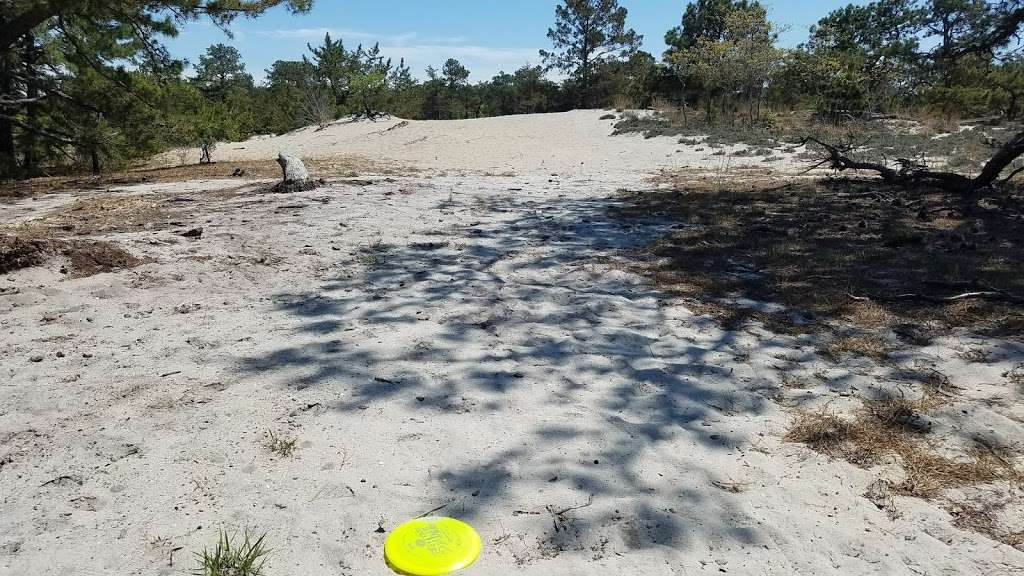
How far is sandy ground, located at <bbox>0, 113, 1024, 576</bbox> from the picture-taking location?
1.89 meters

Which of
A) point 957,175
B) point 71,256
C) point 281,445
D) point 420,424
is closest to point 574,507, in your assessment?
point 420,424

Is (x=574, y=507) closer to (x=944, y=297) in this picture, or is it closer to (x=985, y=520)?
(x=985, y=520)

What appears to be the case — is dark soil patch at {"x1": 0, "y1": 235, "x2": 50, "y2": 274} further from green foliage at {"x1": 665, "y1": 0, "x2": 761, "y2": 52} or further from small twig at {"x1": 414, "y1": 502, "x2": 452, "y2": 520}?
green foliage at {"x1": 665, "y1": 0, "x2": 761, "y2": 52}

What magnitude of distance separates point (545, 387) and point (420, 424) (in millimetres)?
684

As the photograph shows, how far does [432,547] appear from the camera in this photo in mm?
1820

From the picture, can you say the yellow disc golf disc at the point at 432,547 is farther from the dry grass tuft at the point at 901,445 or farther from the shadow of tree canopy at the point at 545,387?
the dry grass tuft at the point at 901,445

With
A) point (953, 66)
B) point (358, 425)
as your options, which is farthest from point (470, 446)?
point (953, 66)

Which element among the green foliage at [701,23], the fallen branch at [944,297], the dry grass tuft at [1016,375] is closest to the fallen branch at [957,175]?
the fallen branch at [944,297]

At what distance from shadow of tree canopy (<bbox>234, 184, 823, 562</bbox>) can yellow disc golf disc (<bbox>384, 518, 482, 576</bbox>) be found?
10cm

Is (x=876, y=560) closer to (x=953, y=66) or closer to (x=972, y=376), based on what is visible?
(x=972, y=376)

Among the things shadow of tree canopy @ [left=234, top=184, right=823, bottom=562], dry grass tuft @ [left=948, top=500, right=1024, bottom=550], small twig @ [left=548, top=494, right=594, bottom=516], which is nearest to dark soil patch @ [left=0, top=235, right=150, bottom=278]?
shadow of tree canopy @ [left=234, top=184, right=823, bottom=562]

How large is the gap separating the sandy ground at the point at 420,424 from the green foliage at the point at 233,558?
46mm

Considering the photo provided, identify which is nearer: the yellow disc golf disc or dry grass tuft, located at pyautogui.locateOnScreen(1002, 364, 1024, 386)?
the yellow disc golf disc

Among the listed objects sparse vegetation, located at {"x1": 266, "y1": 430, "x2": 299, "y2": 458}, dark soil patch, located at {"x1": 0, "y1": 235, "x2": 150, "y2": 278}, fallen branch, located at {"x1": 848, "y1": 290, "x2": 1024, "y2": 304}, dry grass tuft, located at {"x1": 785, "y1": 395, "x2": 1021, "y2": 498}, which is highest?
dark soil patch, located at {"x1": 0, "y1": 235, "x2": 150, "y2": 278}
